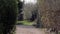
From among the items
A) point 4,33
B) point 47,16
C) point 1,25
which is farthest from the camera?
point 47,16

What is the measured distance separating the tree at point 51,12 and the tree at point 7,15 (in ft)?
5.33

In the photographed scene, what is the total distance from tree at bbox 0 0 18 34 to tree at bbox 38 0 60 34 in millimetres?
1623

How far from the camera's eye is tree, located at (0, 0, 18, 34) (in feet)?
28.2

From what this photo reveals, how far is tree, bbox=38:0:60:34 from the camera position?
866 cm

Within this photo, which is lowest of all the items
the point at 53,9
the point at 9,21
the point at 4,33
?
the point at 4,33

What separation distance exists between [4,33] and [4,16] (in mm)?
908

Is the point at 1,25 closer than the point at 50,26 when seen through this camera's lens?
Yes

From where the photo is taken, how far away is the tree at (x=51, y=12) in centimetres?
866

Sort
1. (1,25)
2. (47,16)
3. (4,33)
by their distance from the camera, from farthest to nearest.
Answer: (47,16) → (4,33) → (1,25)

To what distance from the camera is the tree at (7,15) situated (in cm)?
860

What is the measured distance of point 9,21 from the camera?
9.14m

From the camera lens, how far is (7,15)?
29.4 feet

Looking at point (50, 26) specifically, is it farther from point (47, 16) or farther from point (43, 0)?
point (43, 0)

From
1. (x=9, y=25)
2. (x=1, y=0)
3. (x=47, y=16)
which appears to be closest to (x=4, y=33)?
(x=9, y=25)
